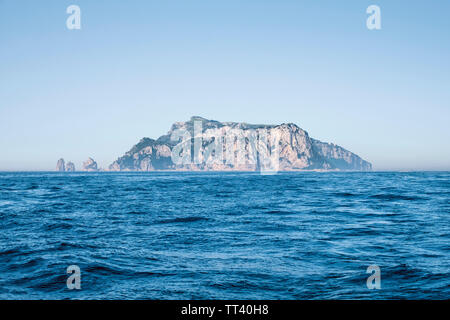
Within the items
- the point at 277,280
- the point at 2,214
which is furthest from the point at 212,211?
the point at 277,280

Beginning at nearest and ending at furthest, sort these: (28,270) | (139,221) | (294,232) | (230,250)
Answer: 1. (28,270)
2. (230,250)
3. (294,232)
4. (139,221)

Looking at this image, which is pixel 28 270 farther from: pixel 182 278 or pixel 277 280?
pixel 277 280

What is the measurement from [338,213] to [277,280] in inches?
745

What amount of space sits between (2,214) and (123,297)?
24063 mm

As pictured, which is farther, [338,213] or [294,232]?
[338,213]

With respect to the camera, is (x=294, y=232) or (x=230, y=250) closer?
(x=230, y=250)

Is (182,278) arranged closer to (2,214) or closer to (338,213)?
(338,213)

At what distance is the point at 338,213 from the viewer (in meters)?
28.2

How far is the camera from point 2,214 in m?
28.1
